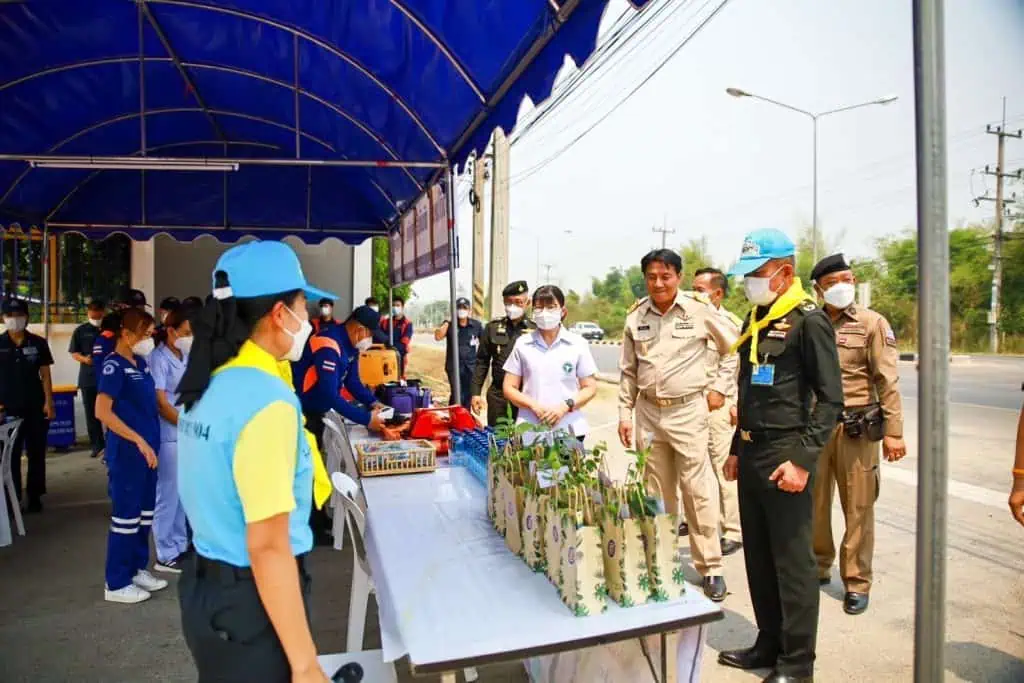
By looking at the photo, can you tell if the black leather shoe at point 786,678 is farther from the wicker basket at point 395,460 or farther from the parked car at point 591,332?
the parked car at point 591,332

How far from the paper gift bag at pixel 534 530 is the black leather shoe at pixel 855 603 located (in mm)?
2570

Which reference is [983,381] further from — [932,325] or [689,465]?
[932,325]

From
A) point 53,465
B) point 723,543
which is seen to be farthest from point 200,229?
point 723,543

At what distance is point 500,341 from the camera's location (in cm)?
531

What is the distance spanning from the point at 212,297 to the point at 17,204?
8.94 m

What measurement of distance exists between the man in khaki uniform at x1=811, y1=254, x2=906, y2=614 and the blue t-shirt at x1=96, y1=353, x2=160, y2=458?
3860 mm

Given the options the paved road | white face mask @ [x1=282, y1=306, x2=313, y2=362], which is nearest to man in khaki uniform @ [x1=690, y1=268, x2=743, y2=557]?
white face mask @ [x1=282, y1=306, x2=313, y2=362]

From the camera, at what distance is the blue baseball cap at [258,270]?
1597 millimetres

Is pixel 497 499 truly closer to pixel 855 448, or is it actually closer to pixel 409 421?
pixel 409 421

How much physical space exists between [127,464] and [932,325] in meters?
3.94

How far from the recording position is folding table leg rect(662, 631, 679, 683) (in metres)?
1.89

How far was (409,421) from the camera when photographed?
416cm

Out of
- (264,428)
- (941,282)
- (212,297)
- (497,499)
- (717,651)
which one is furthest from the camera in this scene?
(717,651)

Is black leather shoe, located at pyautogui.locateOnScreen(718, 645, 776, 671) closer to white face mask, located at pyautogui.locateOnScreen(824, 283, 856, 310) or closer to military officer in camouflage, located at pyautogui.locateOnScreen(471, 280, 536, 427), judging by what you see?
white face mask, located at pyautogui.locateOnScreen(824, 283, 856, 310)
